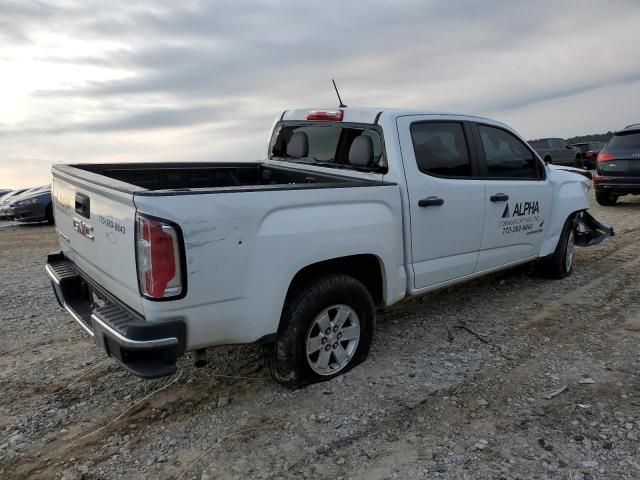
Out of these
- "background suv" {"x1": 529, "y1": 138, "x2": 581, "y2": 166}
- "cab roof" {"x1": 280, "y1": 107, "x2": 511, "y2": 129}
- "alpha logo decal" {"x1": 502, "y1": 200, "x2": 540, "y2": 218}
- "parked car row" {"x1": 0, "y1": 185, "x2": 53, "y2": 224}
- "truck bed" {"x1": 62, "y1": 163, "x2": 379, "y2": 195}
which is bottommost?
"parked car row" {"x1": 0, "y1": 185, "x2": 53, "y2": 224}

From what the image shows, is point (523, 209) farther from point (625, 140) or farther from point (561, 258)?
point (625, 140)

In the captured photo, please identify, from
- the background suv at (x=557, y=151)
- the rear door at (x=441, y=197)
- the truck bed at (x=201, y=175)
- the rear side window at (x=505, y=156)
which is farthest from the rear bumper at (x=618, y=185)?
the background suv at (x=557, y=151)

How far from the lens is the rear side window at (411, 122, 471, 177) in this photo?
3.96m

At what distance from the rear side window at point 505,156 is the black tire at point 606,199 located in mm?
7656

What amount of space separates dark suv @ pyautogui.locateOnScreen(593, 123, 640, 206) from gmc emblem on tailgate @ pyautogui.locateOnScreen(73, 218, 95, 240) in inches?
417

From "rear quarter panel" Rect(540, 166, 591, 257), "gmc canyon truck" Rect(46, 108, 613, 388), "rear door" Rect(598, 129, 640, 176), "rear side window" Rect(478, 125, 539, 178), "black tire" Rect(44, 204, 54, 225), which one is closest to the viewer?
"gmc canyon truck" Rect(46, 108, 613, 388)

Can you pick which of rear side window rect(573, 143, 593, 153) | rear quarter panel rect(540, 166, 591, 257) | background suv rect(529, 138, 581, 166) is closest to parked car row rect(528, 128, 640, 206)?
rear quarter panel rect(540, 166, 591, 257)

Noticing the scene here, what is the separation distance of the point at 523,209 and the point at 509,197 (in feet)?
1.08

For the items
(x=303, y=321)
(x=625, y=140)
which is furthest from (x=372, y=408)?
(x=625, y=140)

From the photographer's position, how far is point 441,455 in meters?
2.69

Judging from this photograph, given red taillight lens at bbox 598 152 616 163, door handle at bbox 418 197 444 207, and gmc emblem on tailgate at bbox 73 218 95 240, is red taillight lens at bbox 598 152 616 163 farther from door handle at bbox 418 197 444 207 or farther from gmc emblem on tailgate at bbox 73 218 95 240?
gmc emblem on tailgate at bbox 73 218 95 240

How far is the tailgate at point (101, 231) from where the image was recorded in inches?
105

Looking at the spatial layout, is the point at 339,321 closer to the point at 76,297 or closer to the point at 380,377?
the point at 380,377

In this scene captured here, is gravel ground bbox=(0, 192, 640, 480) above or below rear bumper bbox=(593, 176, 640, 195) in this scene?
below
